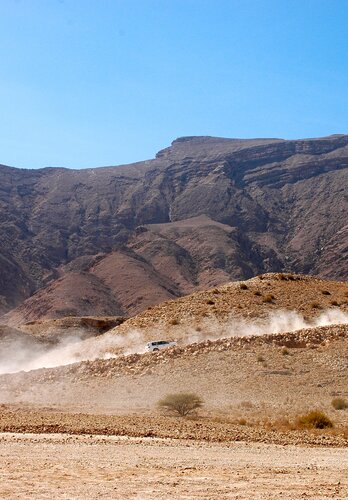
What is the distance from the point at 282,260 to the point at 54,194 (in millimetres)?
67501

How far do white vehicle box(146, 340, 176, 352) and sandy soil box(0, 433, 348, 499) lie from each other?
Result: 1675 cm

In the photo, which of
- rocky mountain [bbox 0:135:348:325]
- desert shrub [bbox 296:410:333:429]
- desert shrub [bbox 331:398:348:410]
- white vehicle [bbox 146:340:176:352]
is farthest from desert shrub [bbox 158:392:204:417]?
rocky mountain [bbox 0:135:348:325]

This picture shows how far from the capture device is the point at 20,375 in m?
32.0

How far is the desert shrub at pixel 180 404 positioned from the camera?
22.7 m

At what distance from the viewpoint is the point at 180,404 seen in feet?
75.0

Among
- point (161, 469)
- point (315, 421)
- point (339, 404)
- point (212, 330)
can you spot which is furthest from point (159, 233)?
point (161, 469)

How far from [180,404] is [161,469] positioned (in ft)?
35.2

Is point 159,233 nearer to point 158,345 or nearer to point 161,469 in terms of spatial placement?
point 158,345

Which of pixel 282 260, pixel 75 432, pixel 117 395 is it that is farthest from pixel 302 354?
pixel 282 260

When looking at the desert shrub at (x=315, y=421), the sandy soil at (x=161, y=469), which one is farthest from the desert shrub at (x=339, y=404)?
the sandy soil at (x=161, y=469)

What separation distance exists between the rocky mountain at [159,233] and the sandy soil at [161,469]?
299 feet

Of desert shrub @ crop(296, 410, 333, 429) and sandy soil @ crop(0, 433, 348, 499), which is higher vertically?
sandy soil @ crop(0, 433, 348, 499)

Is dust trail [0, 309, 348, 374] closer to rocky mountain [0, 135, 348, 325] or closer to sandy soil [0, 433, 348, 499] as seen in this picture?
sandy soil [0, 433, 348, 499]

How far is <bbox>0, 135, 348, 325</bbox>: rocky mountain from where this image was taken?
120m
